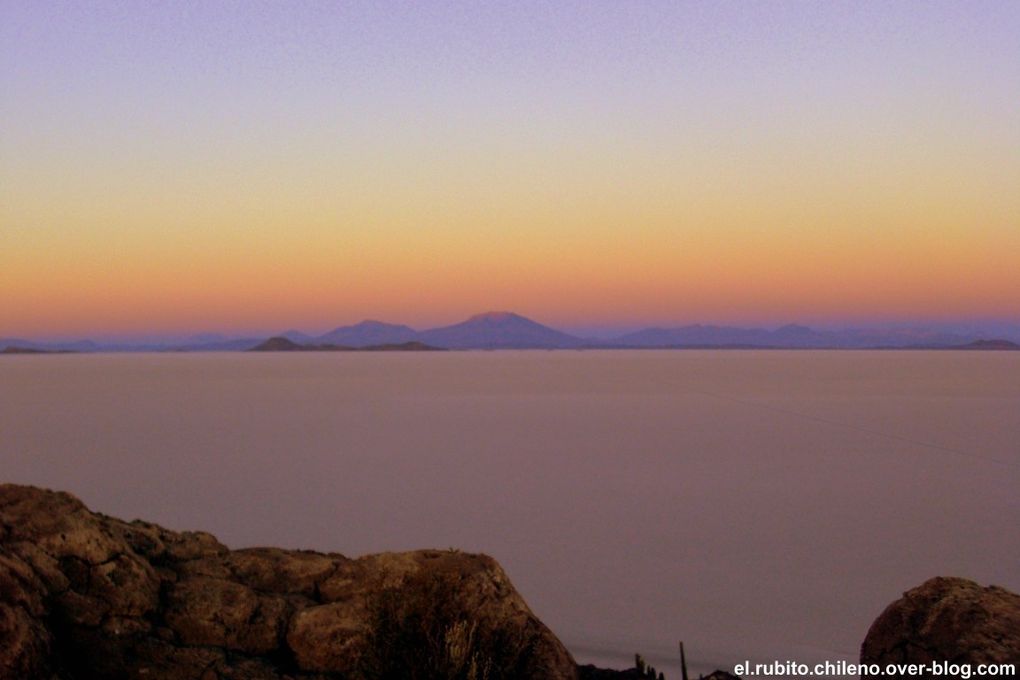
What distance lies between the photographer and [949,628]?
5.10 metres

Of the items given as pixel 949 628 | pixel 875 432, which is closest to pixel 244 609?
pixel 949 628

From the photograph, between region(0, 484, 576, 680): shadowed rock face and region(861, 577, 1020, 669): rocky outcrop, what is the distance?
5.65 ft

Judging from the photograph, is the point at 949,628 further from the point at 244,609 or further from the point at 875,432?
the point at 875,432

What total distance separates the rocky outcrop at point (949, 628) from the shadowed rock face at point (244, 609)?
172cm

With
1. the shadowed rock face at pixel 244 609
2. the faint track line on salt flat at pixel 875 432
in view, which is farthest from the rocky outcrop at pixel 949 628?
the faint track line on salt flat at pixel 875 432

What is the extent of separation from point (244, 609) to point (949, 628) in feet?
11.7

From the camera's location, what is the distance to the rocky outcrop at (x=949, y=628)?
4.90m

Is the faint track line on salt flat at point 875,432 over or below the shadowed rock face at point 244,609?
below

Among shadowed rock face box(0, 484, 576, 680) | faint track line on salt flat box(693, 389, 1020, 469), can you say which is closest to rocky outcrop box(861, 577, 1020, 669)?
shadowed rock face box(0, 484, 576, 680)

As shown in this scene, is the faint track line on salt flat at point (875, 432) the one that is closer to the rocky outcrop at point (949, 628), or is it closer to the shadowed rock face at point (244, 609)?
the rocky outcrop at point (949, 628)

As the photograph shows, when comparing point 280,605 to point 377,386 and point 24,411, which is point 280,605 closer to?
point 24,411

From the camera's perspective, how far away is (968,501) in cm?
1566

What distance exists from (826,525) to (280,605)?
385 inches

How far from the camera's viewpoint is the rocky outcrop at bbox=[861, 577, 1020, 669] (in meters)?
4.90
